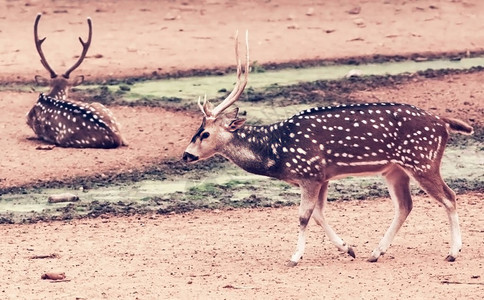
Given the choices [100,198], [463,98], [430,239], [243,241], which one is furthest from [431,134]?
[463,98]

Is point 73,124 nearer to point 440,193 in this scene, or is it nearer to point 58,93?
point 58,93

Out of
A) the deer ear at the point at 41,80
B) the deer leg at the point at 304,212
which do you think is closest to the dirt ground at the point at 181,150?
the deer leg at the point at 304,212

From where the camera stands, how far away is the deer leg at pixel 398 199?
11.7 meters

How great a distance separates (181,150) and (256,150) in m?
4.22

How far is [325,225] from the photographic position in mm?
11797

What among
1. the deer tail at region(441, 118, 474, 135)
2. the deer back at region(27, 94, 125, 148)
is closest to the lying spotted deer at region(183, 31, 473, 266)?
the deer tail at region(441, 118, 474, 135)

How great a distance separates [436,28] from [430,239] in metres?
11.7

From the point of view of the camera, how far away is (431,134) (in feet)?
38.3

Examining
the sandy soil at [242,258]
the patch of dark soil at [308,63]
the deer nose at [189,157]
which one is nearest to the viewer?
the sandy soil at [242,258]

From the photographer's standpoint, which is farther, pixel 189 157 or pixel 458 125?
pixel 189 157

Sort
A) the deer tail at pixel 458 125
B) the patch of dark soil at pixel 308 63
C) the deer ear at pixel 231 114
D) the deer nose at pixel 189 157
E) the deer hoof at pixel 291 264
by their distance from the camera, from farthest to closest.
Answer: the patch of dark soil at pixel 308 63
the deer ear at pixel 231 114
the deer nose at pixel 189 157
the deer tail at pixel 458 125
the deer hoof at pixel 291 264

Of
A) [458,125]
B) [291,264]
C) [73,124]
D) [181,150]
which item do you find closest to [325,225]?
[291,264]

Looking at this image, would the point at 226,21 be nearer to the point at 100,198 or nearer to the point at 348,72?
the point at 348,72

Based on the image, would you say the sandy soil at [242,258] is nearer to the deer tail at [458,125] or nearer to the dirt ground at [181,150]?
the dirt ground at [181,150]
